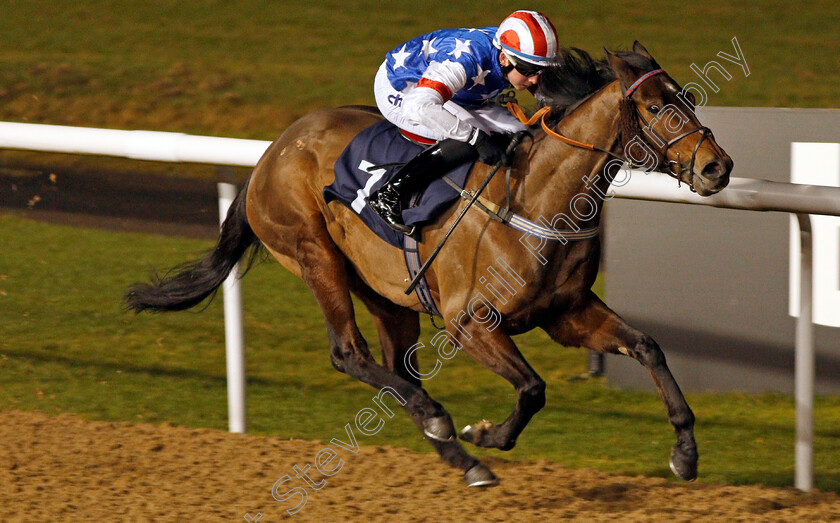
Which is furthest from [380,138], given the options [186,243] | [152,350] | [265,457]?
[186,243]

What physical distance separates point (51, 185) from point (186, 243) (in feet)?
4.89

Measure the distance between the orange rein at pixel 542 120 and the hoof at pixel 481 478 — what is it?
105 cm

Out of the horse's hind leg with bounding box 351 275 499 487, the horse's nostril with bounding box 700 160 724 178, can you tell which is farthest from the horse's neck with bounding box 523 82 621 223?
the horse's hind leg with bounding box 351 275 499 487

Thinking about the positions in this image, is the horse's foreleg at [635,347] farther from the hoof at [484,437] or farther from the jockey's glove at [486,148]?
the jockey's glove at [486,148]

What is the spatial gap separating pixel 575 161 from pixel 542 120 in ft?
0.68

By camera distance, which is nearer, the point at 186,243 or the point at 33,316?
the point at 33,316

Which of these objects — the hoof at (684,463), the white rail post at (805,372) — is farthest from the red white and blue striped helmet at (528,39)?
the hoof at (684,463)

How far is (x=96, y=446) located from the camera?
4.09 meters

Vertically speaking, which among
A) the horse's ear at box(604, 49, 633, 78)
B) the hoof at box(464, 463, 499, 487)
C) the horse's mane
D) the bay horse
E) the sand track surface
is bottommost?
the sand track surface

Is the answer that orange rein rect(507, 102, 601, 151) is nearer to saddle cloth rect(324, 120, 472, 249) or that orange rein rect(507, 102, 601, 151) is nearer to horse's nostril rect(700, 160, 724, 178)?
saddle cloth rect(324, 120, 472, 249)

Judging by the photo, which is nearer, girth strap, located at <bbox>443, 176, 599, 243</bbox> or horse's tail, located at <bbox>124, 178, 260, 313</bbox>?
girth strap, located at <bbox>443, 176, 599, 243</bbox>

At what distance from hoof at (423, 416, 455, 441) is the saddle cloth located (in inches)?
22.6

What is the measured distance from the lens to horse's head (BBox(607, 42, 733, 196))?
9.82 feet

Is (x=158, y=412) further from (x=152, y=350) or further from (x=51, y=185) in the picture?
(x=51, y=185)
